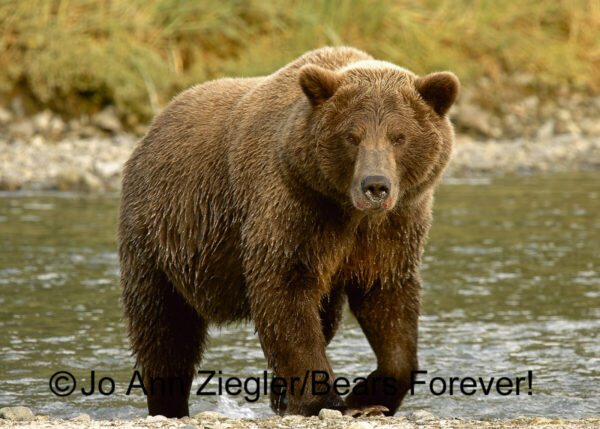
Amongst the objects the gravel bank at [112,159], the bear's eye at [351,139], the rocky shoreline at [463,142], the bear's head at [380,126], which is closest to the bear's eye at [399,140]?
the bear's head at [380,126]

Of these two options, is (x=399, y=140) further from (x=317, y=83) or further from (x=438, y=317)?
(x=438, y=317)

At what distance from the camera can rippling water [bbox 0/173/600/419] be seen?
661 cm

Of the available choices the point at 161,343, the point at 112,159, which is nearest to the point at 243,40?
the point at 112,159

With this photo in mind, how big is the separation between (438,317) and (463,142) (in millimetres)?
12715

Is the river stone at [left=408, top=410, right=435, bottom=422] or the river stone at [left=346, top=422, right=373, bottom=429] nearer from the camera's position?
the river stone at [left=346, top=422, right=373, bottom=429]

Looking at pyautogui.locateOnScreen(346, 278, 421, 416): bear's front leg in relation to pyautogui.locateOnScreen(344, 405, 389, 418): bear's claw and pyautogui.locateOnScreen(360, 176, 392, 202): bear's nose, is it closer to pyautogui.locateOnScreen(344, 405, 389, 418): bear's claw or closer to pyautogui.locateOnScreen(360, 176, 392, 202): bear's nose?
pyautogui.locateOnScreen(344, 405, 389, 418): bear's claw

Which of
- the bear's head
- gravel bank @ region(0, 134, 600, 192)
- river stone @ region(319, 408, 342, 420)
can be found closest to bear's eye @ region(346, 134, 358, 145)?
the bear's head

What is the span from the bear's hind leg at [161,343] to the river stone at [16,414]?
0.94 m

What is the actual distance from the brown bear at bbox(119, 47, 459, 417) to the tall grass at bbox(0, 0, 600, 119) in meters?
13.8

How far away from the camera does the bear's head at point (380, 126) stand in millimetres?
5102

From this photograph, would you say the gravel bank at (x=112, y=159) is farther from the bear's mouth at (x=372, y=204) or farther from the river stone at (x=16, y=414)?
the bear's mouth at (x=372, y=204)

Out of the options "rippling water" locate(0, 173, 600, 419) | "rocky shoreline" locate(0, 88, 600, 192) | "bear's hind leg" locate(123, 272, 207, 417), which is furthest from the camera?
"rocky shoreline" locate(0, 88, 600, 192)

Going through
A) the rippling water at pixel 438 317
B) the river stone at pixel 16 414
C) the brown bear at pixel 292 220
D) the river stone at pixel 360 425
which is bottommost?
the rippling water at pixel 438 317

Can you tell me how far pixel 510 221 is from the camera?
13.3 meters
